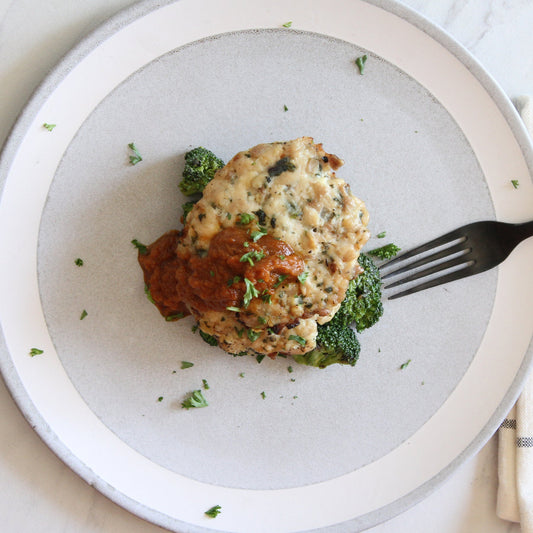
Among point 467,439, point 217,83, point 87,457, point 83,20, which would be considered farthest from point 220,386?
point 83,20

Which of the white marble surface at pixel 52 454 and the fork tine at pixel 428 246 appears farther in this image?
the fork tine at pixel 428 246

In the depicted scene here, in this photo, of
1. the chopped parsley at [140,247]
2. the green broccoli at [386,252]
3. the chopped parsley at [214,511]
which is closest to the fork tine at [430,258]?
the green broccoli at [386,252]

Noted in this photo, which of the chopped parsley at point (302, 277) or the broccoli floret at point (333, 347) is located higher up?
the chopped parsley at point (302, 277)

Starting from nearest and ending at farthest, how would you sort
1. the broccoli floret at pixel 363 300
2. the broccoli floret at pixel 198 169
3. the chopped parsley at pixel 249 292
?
1. the chopped parsley at pixel 249 292
2. the broccoli floret at pixel 198 169
3. the broccoli floret at pixel 363 300

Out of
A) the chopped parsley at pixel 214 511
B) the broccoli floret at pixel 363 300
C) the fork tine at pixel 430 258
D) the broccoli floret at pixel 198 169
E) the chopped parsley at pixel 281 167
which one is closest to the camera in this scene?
the chopped parsley at pixel 281 167

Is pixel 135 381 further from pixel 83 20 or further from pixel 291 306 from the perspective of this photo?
pixel 83 20

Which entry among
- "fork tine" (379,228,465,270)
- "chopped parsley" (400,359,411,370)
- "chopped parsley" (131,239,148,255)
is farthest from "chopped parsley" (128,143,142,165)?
"chopped parsley" (400,359,411,370)

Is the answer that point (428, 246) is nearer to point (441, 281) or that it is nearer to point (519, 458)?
point (441, 281)

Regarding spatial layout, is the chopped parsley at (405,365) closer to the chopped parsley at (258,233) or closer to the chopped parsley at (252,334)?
the chopped parsley at (252,334)
